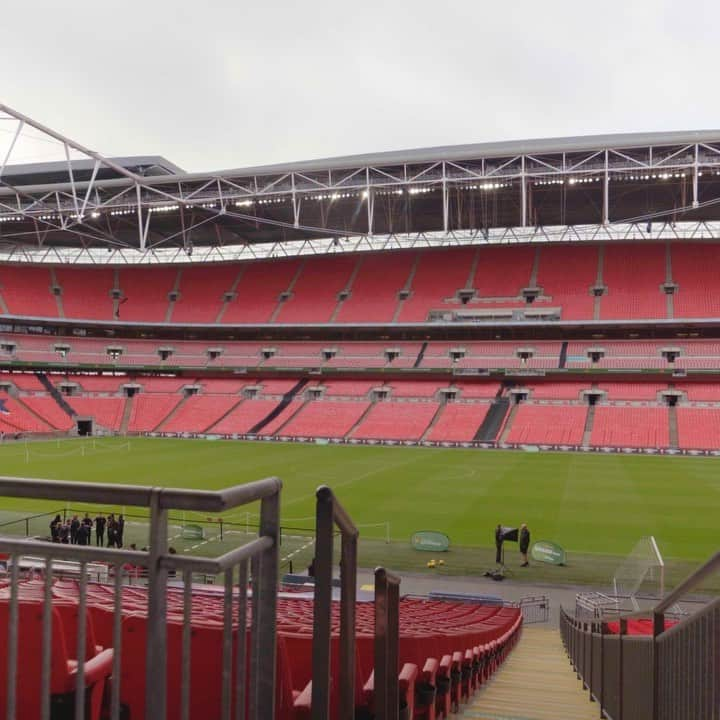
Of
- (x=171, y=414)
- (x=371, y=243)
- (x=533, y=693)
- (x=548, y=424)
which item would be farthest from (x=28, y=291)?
(x=533, y=693)

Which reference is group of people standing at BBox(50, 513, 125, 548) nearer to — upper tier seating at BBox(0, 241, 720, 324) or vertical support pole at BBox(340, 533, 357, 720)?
vertical support pole at BBox(340, 533, 357, 720)

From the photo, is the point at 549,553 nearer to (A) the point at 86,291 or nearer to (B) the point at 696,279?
(B) the point at 696,279

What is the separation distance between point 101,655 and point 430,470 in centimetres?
3127

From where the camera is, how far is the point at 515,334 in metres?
57.7

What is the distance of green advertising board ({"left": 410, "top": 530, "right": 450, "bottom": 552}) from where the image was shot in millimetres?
17844

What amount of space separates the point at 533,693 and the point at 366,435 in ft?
136

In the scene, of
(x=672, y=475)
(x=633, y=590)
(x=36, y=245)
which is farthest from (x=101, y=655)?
(x=36, y=245)

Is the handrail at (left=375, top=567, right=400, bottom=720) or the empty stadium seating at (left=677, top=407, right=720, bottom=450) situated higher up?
the handrail at (left=375, top=567, right=400, bottom=720)

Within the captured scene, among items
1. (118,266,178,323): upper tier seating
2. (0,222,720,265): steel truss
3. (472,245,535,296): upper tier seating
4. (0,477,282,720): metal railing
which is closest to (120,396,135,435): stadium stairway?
(118,266,178,323): upper tier seating

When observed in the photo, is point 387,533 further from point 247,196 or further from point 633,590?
point 247,196

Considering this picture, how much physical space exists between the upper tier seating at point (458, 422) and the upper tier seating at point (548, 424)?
272 cm

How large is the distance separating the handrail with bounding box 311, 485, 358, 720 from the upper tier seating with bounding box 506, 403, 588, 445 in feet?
144

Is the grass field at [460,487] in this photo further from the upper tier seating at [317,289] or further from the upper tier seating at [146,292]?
the upper tier seating at [146,292]

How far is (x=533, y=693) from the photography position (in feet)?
22.2
